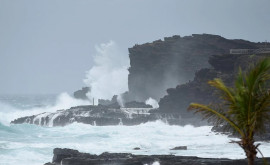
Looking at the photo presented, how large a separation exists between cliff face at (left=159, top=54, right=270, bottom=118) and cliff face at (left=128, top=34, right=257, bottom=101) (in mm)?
18415

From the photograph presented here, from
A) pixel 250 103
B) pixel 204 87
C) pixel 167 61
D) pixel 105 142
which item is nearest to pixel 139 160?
pixel 250 103

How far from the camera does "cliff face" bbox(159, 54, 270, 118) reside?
195 ft

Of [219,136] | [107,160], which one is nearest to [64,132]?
[219,136]

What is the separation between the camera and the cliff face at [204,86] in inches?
2345

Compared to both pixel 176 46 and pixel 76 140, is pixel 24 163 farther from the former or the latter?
pixel 176 46

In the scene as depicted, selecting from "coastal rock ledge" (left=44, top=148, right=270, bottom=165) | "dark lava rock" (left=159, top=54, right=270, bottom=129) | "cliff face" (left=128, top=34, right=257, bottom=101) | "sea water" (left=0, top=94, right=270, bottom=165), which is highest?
"cliff face" (left=128, top=34, right=257, bottom=101)

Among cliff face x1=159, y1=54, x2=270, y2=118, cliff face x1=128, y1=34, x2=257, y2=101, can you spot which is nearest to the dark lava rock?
cliff face x1=159, y1=54, x2=270, y2=118

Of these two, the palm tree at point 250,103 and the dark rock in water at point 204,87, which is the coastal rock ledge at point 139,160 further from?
the dark rock in water at point 204,87

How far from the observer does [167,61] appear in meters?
90.6

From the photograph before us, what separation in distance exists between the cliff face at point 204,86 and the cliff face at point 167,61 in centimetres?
1842

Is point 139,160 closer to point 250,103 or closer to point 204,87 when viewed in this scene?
point 250,103

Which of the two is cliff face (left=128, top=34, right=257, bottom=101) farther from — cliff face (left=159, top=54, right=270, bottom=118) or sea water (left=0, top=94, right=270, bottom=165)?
sea water (left=0, top=94, right=270, bottom=165)

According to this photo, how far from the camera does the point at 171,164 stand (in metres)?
22.9

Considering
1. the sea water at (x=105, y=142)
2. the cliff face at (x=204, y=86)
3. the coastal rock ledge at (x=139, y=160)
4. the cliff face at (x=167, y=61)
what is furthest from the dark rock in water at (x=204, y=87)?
the coastal rock ledge at (x=139, y=160)
